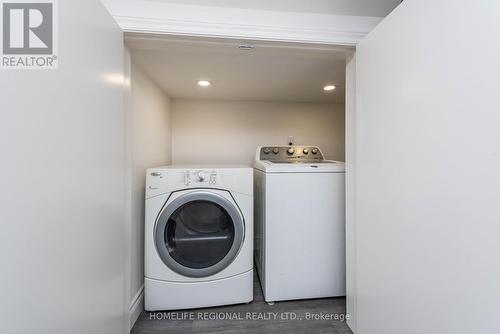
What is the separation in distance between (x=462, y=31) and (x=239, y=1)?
97 cm

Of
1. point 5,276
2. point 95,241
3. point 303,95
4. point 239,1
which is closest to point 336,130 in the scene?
point 303,95

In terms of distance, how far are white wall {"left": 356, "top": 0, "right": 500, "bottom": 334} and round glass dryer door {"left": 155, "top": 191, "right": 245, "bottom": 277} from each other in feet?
2.85

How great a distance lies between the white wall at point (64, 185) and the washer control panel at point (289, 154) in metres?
1.48

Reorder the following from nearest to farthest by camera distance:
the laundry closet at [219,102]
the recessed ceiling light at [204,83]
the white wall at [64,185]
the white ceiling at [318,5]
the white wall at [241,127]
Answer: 1. the white wall at [64,185]
2. the white ceiling at [318,5]
3. the laundry closet at [219,102]
4. the recessed ceiling light at [204,83]
5. the white wall at [241,127]

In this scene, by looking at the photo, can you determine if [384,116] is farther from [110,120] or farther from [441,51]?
[110,120]

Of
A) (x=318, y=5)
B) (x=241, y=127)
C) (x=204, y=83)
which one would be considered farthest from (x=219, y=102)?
(x=318, y=5)

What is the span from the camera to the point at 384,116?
0.96 metres

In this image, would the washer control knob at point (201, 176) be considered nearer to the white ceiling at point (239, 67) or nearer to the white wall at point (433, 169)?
the white ceiling at point (239, 67)

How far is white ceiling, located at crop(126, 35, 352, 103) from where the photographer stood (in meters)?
1.21

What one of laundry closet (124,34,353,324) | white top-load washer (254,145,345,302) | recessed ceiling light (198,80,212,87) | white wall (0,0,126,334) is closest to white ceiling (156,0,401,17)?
laundry closet (124,34,353,324)

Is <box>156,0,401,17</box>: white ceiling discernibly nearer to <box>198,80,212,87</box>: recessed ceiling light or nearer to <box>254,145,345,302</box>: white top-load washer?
<box>198,80,212,87</box>: recessed ceiling light

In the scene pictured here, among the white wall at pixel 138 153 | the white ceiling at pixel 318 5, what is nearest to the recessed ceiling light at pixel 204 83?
the white wall at pixel 138 153

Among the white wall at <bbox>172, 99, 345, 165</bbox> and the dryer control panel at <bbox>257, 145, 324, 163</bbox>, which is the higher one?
the white wall at <bbox>172, 99, 345, 165</bbox>

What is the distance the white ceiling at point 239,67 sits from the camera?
1.21m
